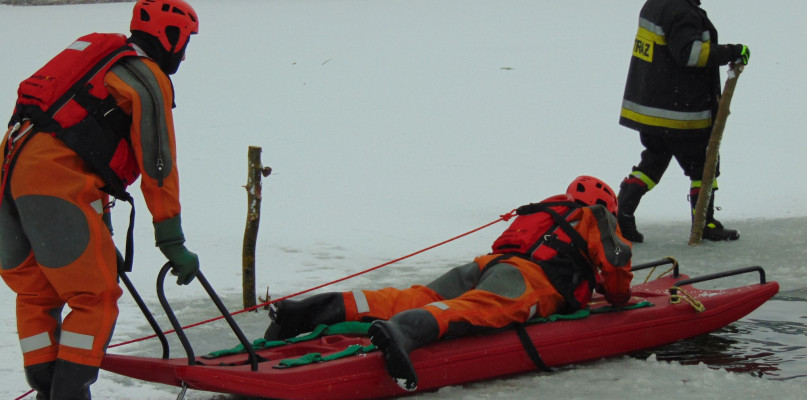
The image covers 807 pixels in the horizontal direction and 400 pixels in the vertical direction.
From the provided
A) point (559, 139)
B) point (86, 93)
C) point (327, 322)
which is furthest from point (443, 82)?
point (86, 93)

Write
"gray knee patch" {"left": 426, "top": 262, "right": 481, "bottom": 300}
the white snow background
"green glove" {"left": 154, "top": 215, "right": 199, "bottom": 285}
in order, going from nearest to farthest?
"green glove" {"left": 154, "top": 215, "right": 199, "bottom": 285} → "gray knee patch" {"left": 426, "top": 262, "right": 481, "bottom": 300} → the white snow background

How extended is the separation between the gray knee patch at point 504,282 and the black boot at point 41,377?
189 centimetres

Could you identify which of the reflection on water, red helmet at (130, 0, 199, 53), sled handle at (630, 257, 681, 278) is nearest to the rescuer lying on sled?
the reflection on water

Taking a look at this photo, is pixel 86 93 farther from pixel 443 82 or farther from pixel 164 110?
pixel 443 82

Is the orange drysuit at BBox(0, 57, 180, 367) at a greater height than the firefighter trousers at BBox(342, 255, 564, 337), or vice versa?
the orange drysuit at BBox(0, 57, 180, 367)

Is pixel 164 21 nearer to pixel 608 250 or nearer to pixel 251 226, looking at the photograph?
pixel 251 226

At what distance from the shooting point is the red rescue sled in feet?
12.6

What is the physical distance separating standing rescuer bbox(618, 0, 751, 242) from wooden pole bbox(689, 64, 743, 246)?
119mm

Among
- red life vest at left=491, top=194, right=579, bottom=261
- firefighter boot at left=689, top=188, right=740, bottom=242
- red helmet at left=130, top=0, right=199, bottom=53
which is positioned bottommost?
firefighter boot at left=689, top=188, right=740, bottom=242

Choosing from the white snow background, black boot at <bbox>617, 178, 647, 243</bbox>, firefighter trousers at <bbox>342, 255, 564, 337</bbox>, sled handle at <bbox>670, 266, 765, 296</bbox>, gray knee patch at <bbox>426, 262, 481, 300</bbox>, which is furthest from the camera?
black boot at <bbox>617, 178, 647, 243</bbox>

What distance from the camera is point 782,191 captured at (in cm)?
909

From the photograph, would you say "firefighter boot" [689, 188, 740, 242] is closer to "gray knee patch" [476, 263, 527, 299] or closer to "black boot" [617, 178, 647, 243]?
"black boot" [617, 178, 647, 243]

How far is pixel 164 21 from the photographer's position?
A: 12.7 ft

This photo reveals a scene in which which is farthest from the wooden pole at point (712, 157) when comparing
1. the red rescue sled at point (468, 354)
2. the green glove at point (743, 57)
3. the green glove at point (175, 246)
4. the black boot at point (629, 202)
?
the green glove at point (175, 246)
